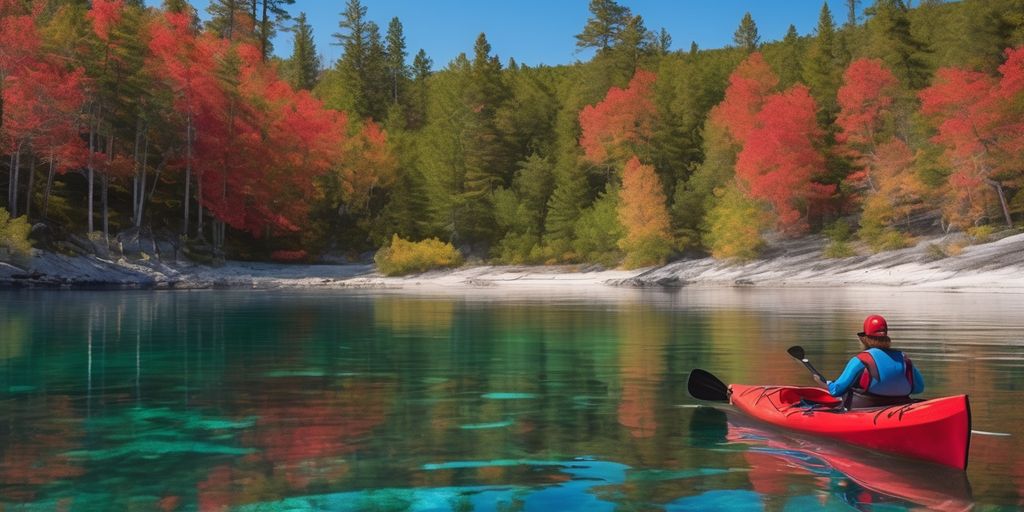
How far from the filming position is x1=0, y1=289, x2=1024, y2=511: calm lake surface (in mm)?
7555

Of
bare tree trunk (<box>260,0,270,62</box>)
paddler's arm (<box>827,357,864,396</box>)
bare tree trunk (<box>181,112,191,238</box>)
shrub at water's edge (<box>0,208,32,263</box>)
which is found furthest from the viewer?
bare tree trunk (<box>260,0,270,62</box>)

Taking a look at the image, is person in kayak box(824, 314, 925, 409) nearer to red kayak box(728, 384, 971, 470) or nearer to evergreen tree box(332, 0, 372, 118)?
red kayak box(728, 384, 971, 470)

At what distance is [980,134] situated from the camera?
1907 inches

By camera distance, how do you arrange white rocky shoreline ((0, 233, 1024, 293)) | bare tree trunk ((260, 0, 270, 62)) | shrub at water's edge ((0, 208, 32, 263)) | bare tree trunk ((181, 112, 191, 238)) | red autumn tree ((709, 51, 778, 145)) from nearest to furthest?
shrub at water's edge ((0, 208, 32, 263)) → white rocky shoreline ((0, 233, 1024, 293)) → bare tree trunk ((181, 112, 191, 238)) → red autumn tree ((709, 51, 778, 145)) → bare tree trunk ((260, 0, 270, 62))

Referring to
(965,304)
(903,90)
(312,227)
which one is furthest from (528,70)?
(965,304)

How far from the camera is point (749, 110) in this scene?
203 ft

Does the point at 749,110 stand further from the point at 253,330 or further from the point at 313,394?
the point at 313,394

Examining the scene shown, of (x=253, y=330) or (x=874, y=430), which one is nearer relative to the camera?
(x=874, y=430)

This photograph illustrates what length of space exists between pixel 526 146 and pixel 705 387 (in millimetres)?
66612

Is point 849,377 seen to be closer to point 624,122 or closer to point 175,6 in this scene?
point 624,122

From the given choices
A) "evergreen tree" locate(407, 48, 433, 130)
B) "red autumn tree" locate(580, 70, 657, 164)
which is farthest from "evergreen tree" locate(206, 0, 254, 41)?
"red autumn tree" locate(580, 70, 657, 164)

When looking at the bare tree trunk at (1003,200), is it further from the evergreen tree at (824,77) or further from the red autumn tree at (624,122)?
the red autumn tree at (624,122)

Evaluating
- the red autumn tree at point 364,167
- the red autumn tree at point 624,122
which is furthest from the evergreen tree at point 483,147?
the red autumn tree at point 624,122

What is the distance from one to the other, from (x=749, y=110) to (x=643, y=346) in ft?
151
